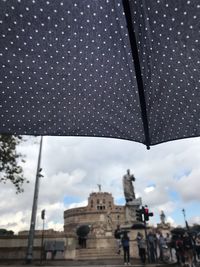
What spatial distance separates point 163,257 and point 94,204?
54.3 m

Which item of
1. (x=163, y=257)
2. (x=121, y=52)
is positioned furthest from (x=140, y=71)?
(x=163, y=257)

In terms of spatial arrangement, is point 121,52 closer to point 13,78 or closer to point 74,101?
point 74,101

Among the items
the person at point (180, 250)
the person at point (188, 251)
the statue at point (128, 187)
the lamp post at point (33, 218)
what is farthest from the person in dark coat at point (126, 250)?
the statue at point (128, 187)

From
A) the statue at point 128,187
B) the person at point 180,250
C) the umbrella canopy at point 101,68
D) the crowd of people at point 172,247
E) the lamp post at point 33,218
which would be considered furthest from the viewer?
the statue at point 128,187

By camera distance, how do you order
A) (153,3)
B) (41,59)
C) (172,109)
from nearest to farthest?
(153,3)
(41,59)
(172,109)

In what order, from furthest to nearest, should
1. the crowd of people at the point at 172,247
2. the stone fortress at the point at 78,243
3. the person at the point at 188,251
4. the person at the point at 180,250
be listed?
1. the stone fortress at the point at 78,243
2. the person at the point at 180,250
3. the crowd of people at the point at 172,247
4. the person at the point at 188,251

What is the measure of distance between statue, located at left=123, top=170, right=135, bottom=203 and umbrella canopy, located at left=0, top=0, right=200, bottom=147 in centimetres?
2786

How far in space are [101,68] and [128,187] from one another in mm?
28742

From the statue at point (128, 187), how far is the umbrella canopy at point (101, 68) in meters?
27.9

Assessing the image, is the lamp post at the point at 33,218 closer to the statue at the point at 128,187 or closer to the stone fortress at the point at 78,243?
the stone fortress at the point at 78,243

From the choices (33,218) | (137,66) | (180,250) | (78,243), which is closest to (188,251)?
(180,250)

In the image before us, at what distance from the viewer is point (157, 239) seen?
17750mm

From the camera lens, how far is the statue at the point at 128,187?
28953 millimetres

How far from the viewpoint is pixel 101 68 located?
1.88 metres
